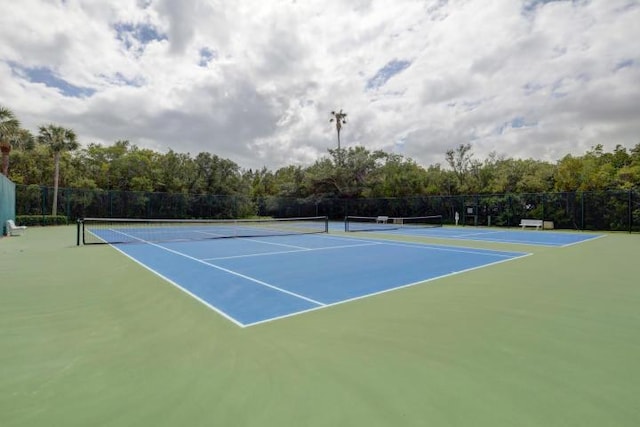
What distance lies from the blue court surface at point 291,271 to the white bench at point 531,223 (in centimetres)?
1221

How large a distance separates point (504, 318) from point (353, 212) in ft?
88.3

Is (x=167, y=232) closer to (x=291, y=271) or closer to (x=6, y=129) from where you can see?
(x=291, y=271)

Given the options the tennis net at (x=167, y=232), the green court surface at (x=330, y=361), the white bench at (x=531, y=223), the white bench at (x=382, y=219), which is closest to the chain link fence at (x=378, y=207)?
the white bench at (x=531, y=223)

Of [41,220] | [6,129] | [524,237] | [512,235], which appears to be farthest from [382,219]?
[6,129]

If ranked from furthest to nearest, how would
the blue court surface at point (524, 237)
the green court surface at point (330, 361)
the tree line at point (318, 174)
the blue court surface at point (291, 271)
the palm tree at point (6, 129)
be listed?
the tree line at point (318, 174) → the palm tree at point (6, 129) → the blue court surface at point (524, 237) → the blue court surface at point (291, 271) → the green court surface at point (330, 361)

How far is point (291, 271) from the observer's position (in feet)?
22.4

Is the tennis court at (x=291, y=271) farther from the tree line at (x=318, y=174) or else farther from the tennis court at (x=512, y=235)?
the tree line at (x=318, y=174)

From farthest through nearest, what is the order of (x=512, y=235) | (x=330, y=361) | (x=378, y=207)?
1. (x=378, y=207)
2. (x=512, y=235)
3. (x=330, y=361)

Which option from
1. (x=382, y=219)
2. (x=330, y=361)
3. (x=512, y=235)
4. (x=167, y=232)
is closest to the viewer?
(x=330, y=361)

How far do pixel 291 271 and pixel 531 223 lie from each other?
18.6m

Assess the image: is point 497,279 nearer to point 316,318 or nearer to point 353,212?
point 316,318

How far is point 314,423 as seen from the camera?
80.9 inches

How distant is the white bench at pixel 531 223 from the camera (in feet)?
64.7

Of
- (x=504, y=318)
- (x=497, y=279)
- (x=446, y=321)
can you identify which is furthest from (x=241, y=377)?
(x=497, y=279)
